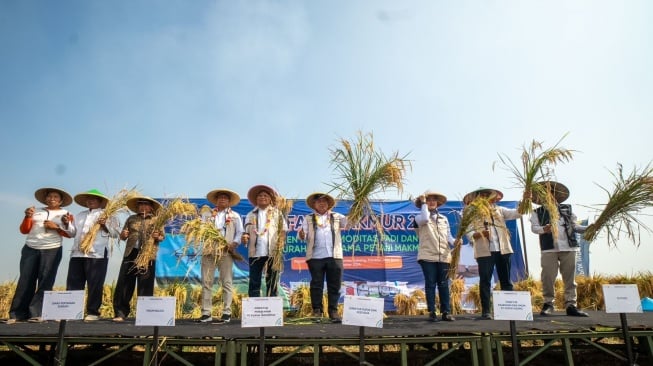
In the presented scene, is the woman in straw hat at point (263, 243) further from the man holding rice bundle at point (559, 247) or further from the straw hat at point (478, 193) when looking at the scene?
the man holding rice bundle at point (559, 247)

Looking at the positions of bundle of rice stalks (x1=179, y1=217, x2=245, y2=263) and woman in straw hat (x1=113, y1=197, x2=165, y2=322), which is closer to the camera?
bundle of rice stalks (x1=179, y1=217, x2=245, y2=263)


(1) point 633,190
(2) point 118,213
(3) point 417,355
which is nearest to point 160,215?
(2) point 118,213

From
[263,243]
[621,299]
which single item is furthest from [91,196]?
[621,299]

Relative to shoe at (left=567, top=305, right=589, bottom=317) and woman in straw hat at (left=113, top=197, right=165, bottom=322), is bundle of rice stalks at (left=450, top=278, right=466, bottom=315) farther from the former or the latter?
woman in straw hat at (left=113, top=197, right=165, bottom=322)

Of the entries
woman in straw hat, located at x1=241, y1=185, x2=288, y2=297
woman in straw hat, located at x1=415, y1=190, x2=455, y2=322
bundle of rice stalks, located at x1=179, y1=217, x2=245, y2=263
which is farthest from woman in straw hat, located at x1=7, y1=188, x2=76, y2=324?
woman in straw hat, located at x1=415, y1=190, x2=455, y2=322

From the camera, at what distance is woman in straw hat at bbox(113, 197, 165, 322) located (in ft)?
16.5

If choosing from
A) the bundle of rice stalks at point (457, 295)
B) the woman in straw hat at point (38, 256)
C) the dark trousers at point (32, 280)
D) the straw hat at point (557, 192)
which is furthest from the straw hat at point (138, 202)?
the bundle of rice stalks at point (457, 295)

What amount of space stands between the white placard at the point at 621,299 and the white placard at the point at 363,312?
197 centimetres

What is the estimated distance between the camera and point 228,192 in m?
5.55

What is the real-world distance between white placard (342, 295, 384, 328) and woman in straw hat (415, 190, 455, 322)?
6.24ft

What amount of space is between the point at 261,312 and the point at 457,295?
5755 mm

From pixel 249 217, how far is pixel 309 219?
749mm

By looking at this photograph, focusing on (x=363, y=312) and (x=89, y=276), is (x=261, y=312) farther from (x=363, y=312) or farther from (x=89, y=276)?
(x=89, y=276)

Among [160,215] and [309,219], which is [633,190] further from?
[160,215]
